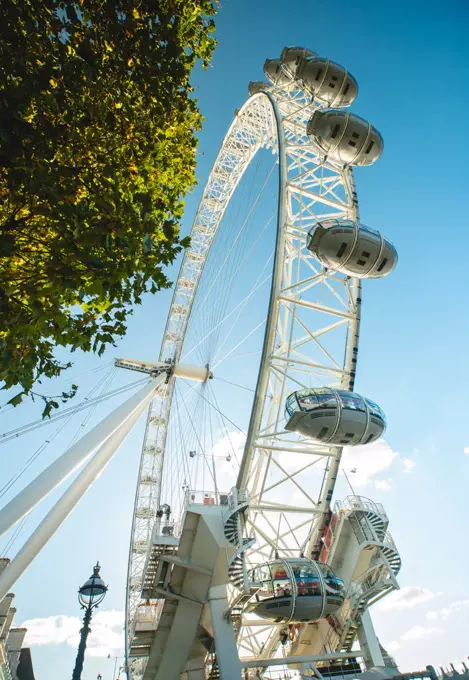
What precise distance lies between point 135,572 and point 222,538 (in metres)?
20.1

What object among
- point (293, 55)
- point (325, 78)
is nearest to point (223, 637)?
point (325, 78)

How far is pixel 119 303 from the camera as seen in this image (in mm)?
5820

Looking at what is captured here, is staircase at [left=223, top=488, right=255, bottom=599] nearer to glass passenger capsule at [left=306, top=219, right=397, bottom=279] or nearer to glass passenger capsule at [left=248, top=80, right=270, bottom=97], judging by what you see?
glass passenger capsule at [left=306, top=219, right=397, bottom=279]

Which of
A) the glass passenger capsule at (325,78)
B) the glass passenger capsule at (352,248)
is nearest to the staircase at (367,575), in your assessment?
the glass passenger capsule at (352,248)

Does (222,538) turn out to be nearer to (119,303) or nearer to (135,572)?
(119,303)

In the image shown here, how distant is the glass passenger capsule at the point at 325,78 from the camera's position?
21.8 metres

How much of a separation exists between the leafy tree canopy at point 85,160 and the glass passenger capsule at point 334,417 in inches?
319

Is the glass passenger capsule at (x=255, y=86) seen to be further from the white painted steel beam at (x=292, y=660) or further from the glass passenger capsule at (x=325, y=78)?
the white painted steel beam at (x=292, y=660)

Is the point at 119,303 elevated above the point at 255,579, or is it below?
above

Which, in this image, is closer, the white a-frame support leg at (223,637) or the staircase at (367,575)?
the white a-frame support leg at (223,637)

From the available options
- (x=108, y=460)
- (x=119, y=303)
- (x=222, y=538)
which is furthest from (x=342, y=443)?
(x=119, y=303)

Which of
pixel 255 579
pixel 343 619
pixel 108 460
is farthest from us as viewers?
pixel 343 619

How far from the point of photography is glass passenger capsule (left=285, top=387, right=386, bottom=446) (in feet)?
42.3

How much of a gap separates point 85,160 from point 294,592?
12.2 meters
